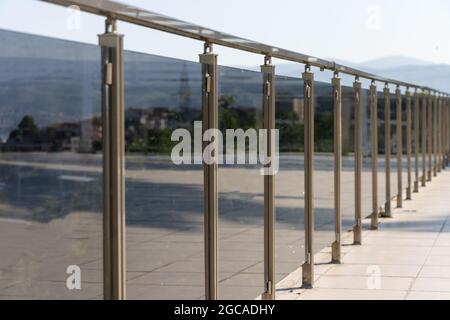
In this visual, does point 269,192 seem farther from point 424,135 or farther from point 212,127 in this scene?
point 424,135

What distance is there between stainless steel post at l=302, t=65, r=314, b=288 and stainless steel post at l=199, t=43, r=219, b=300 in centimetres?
235

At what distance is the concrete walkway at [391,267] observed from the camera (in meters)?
6.97

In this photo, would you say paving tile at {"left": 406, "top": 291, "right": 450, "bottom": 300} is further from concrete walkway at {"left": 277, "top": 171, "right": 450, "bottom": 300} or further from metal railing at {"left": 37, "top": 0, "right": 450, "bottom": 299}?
metal railing at {"left": 37, "top": 0, "right": 450, "bottom": 299}

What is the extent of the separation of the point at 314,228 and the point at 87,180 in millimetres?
4191

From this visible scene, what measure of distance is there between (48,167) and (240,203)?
95.3 inches

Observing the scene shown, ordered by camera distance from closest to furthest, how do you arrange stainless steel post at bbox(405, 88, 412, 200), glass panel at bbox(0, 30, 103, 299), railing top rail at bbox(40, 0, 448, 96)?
glass panel at bbox(0, 30, 103, 299), railing top rail at bbox(40, 0, 448, 96), stainless steel post at bbox(405, 88, 412, 200)

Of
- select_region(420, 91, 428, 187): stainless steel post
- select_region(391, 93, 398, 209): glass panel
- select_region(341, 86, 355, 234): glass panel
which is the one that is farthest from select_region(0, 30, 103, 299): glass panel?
select_region(420, 91, 428, 187): stainless steel post

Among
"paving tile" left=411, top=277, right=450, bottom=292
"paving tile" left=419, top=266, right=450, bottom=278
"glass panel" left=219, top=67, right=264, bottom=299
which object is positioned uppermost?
"glass panel" left=219, top=67, right=264, bottom=299

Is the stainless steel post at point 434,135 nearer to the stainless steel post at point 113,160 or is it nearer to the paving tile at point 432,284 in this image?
the paving tile at point 432,284

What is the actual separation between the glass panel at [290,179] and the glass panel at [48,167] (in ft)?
9.53

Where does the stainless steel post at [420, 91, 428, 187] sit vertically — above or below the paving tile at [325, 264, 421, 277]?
above

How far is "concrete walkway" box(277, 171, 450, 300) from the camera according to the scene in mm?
6969

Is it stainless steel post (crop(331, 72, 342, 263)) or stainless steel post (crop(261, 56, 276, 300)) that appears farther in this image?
stainless steel post (crop(331, 72, 342, 263))

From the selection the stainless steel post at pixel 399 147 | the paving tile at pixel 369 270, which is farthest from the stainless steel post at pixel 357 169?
the stainless steel post at pixel 399 147
